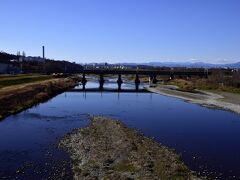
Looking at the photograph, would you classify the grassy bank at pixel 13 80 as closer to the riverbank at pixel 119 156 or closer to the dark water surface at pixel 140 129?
the dark water surface at pixel 140 129

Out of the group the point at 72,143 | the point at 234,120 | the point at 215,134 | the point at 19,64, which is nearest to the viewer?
the point at 72,143

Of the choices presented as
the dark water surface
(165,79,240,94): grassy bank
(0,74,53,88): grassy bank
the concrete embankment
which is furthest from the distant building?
the dark water surface

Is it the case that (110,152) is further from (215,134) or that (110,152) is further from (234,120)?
(234,120)

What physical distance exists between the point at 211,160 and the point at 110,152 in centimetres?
647

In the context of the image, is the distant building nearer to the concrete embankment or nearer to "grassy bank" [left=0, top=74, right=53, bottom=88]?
"grassy bank" [left=0, top=74, right=53, bottom=88]

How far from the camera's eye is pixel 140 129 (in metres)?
38.5

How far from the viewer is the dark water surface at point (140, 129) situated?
984 inches

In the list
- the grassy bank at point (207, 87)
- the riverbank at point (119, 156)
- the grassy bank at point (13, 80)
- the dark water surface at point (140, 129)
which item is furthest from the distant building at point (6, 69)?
the riverbank at point (119, 156)

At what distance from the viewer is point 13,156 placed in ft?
88.8

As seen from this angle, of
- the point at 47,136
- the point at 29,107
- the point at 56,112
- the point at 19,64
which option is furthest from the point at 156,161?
the point at 19,64

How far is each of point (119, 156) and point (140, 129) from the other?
39.7 feet

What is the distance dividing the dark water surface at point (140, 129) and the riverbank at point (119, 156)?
986 mm

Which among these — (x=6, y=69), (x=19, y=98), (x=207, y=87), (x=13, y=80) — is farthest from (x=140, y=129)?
(x=6, y=69)

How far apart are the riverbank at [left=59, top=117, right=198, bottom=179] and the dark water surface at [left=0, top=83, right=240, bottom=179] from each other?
38.8 inches
